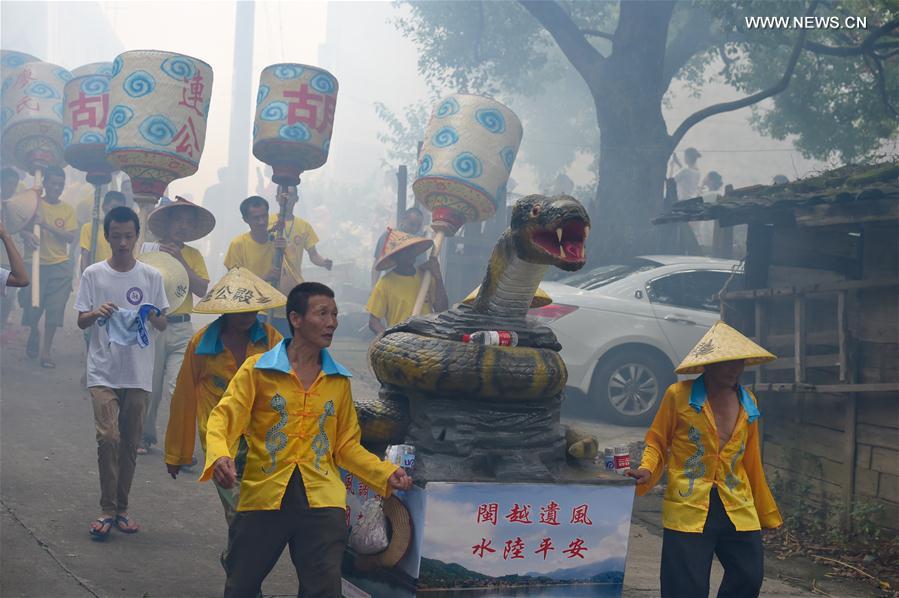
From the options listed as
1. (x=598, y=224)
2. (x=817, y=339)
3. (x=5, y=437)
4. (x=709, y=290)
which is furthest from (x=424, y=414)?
(x=598, y=224)

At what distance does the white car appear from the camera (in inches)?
398

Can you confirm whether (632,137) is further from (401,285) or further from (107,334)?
(107,334)

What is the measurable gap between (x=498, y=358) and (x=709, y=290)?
663cm

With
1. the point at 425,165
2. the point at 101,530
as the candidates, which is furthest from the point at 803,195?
the point at 101,530

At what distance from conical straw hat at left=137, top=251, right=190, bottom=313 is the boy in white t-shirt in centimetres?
104

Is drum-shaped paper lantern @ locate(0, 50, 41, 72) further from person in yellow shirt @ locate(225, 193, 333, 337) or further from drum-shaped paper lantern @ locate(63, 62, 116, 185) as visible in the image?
person in yellow shirt @ locate(225, 193, 333, 337)

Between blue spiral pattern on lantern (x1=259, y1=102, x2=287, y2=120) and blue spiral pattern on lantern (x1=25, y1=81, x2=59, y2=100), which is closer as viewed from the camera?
blue spiral pattern on lantern (x1=259, y1=102, x2=287, y2=120)

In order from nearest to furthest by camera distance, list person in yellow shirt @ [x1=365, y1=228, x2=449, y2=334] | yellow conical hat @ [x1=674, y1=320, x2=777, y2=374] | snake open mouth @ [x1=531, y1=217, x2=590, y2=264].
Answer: snake open mouth @ [x1=531, y1=217, x2=590, y2=264], yellow conical hat @ [x1=674, y1=320, x2=777, y2=374], person in yellow shirt @ [x1=365, y1=228, x2=449, y2=334]

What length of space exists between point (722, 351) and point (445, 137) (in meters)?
4.64

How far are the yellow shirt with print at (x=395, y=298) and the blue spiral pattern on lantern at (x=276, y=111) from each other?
162cm

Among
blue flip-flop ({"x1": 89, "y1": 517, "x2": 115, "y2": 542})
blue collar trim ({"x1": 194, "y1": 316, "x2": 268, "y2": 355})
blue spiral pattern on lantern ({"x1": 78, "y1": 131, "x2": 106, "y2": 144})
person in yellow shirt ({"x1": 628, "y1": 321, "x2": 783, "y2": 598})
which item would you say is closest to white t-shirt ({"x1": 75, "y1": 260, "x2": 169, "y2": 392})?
blue flip-flop ({"x1": 89, "y1": 517, "x2": 115, "y2": 542})

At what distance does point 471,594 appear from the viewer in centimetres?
409

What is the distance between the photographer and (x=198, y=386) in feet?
16.1

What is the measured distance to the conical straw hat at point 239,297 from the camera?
4773 mm
